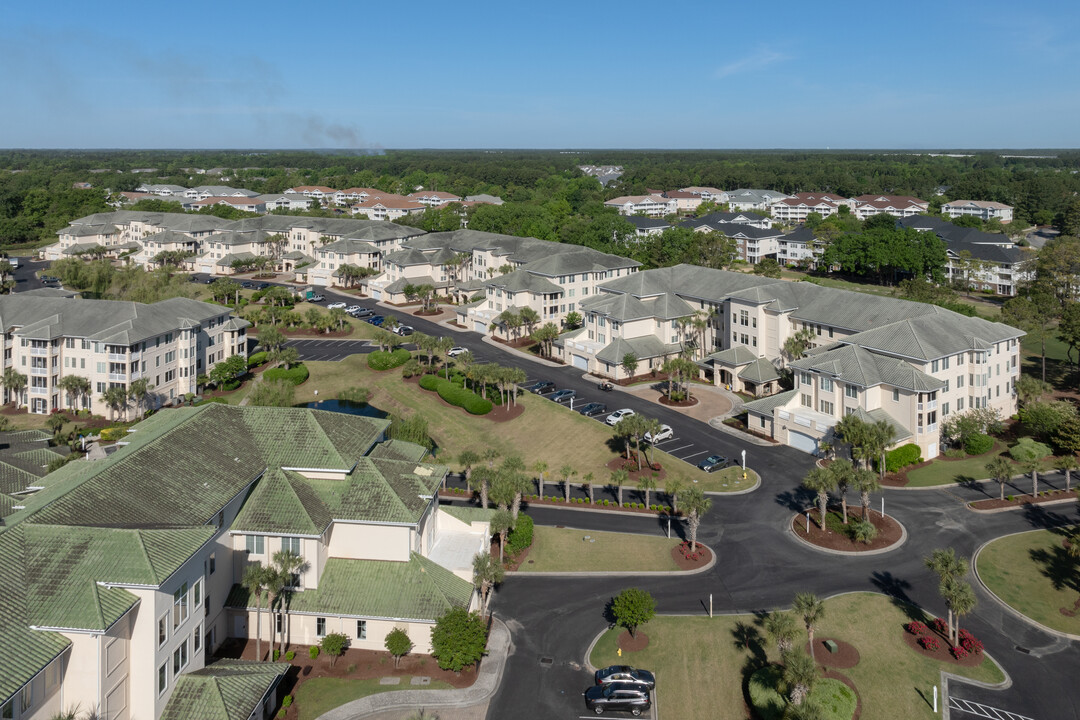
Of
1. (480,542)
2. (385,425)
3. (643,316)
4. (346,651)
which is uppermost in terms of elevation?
(643,316)

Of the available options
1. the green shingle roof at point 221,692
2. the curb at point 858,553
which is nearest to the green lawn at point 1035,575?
the curb at point 858,553

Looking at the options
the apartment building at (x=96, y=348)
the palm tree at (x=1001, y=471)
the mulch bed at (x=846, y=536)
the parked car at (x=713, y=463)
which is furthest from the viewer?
the apartment building at (x=96, y=348)

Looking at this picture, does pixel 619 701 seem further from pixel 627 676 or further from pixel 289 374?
pixel 289 374

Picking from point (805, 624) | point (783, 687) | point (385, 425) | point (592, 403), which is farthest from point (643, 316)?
point (783, 687)

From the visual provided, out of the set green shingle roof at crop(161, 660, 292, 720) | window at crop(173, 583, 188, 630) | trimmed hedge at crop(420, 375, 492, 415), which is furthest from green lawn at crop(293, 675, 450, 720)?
trimmed hedge at crop(420, 375, 492, 415)

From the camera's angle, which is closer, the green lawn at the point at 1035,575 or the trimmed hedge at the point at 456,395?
the green lawn at the point at 1035,575

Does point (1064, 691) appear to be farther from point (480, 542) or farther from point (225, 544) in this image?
point (225, 544)

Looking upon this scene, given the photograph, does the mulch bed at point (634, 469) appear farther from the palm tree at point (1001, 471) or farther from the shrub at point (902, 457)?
the palm tree at point (1001, 471)
